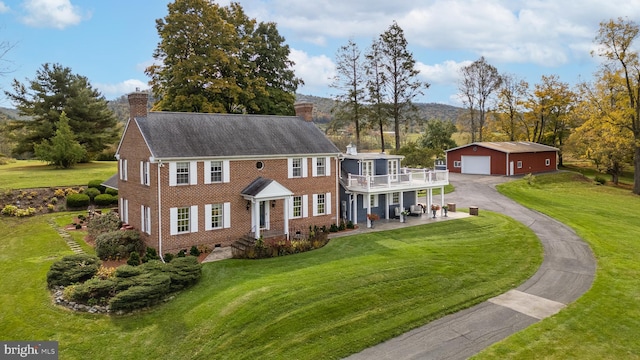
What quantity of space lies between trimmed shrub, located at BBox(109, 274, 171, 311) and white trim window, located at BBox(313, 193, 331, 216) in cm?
1092

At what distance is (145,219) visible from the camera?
69.3 ft

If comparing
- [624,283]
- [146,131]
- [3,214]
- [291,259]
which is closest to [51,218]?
[3,214]

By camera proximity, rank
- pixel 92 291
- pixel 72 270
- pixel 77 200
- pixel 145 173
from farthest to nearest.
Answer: pixel 77 200, pixel 145 173, pixel 72 270, pixel 92 291

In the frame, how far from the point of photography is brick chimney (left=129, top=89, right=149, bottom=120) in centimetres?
2102

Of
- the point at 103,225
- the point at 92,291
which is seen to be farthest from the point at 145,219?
the point at 92,291

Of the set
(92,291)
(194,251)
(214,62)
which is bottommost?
(92,291)

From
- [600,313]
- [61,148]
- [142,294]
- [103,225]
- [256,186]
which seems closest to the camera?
[600,313]

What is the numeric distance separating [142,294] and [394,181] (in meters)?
17.7

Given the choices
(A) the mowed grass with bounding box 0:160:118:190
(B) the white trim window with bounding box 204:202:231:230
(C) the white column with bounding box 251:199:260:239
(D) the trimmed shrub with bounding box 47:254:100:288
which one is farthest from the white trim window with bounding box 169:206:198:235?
(A) the mowed grass with bounding box 0:160:118:190

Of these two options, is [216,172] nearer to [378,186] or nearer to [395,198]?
[378,186]

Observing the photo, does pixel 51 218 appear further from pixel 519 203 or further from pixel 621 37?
pixel 621 37

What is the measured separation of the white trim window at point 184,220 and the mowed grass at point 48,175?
18338 millimetres

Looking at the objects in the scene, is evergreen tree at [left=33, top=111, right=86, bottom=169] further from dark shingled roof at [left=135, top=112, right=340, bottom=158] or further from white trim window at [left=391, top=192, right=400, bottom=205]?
white trim window at [left=391, top=192, right=400, bottom=205]

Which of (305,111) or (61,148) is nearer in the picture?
(305,111)
